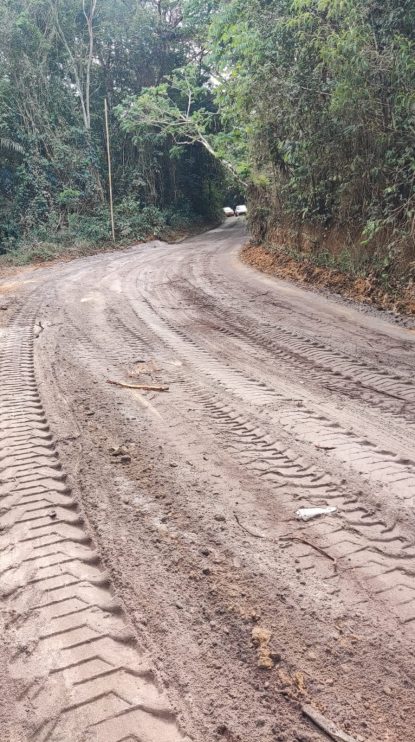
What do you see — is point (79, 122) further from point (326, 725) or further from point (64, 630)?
point (326, 725)

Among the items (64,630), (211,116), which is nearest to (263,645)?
(64,630)

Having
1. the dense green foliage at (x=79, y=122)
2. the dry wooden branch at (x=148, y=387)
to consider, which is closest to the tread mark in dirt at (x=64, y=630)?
the dry wooden branch at (x=148, y=387)

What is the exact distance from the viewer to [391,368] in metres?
4.58

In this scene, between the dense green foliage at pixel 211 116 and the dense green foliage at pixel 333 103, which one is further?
the dense green foliage at pixel 211 116

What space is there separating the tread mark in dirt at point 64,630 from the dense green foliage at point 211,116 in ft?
20.5

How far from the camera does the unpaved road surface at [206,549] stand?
4.86 feet

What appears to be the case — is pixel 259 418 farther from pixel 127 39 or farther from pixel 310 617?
pixel 127 39

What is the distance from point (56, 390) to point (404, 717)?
3.40 metres

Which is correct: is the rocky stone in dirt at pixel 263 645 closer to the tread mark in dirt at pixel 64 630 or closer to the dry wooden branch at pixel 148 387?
the tread mark in dirt at pixel 64 630

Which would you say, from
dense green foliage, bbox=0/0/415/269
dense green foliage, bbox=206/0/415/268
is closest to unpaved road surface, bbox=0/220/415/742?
dense green foliage, bbox=206/0/415/268

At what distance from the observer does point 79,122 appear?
19.8 metres

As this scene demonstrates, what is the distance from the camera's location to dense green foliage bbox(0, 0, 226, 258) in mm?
17406

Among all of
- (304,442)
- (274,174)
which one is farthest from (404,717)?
(274,174)

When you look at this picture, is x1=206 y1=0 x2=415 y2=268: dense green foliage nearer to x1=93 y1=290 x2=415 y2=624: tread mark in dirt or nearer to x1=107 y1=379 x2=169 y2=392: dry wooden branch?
x1=107 y1=379 x2=169 y2=392: dry wooden branch
